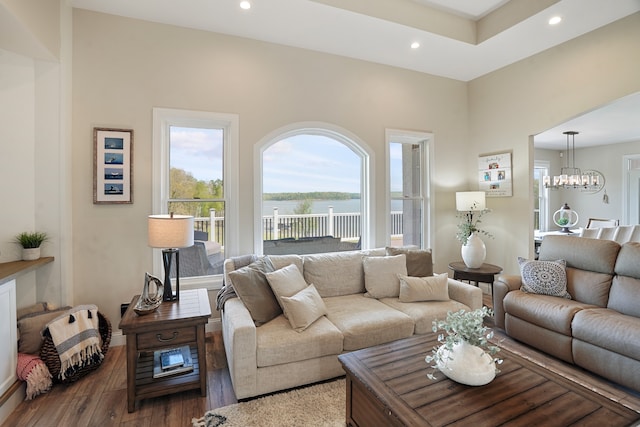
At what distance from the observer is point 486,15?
3.51 meters

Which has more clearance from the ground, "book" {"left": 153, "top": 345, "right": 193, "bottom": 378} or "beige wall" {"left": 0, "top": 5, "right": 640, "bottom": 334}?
"beige wall" {"left": 0, "top": 5, "right": 640, "bottom": 334}

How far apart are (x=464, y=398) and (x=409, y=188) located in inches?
130

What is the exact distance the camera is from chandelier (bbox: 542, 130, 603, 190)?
651 cm

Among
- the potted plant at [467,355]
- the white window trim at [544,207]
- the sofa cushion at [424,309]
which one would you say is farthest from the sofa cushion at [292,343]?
the white window trim at [544,207]

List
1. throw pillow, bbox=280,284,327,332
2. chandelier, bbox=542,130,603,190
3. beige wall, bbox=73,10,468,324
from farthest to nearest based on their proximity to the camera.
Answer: chandelier, bbox=542,130,603,190, beige wall, bbox=73,10,468,324, throw pillow, bbox=280,284,327,332

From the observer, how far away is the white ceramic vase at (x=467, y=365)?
5.23 ft

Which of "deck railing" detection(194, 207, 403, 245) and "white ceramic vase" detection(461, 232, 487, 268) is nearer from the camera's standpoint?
"deck railing" detection(194, 207, 403, 245)

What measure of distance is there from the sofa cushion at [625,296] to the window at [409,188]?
2050 mm

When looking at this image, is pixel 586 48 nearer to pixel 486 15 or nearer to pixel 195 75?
pixel 486 15

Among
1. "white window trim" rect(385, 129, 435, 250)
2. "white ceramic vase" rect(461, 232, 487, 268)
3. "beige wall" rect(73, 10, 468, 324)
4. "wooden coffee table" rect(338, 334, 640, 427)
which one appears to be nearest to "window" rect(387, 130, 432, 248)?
"white window trim" rect(385, 129, 435, 250)

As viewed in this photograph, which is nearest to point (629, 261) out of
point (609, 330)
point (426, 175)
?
point (609, 330)

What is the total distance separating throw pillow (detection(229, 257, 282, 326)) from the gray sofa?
2326mm

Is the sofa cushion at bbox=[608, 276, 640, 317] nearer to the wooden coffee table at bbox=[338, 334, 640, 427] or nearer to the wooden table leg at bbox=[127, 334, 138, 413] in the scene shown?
the wooden coffee table at bbox=[338, 334, 640, 427]

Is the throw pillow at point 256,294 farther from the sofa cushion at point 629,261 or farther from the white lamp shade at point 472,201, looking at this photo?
the sofa cushion at point 629,261
